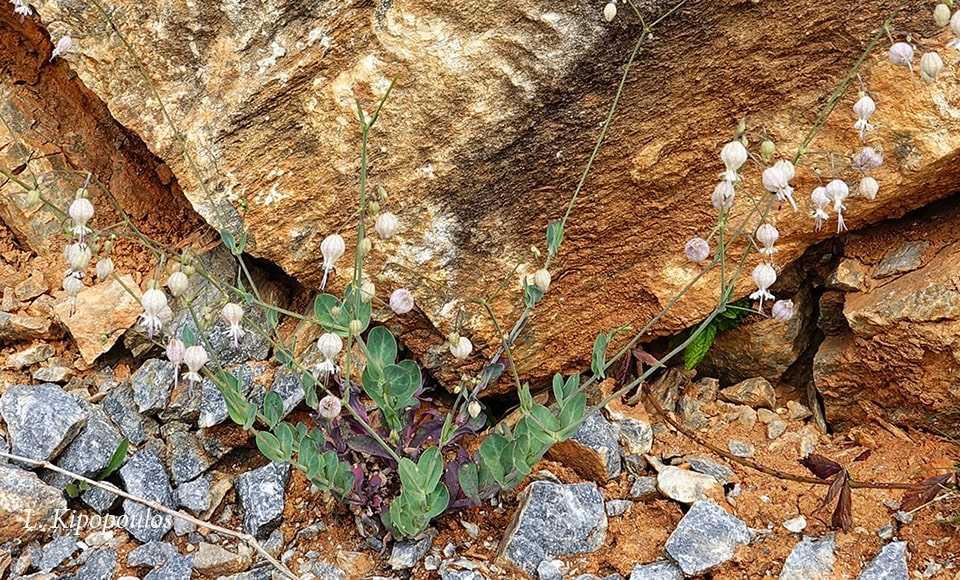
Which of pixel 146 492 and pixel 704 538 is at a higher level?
pixel 146 492

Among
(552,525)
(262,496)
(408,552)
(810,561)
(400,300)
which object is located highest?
(400,300)

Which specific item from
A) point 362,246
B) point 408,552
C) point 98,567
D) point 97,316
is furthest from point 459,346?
point 97,316

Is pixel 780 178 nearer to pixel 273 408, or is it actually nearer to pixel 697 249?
pixel 697 249

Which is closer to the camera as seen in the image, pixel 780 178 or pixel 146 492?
pixel 780 178

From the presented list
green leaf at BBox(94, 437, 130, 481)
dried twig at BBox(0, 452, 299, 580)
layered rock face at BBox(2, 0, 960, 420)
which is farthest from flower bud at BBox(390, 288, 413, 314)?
green leaf at BBox(94, 437, 130, 481)

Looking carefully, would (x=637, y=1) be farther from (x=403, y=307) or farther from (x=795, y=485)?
(x=795, y=485)

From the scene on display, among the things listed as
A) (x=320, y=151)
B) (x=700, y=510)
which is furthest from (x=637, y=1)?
(x=700, y=510)
